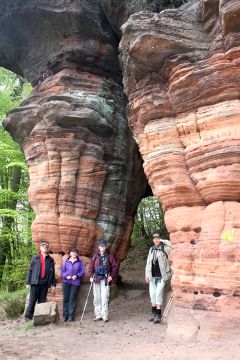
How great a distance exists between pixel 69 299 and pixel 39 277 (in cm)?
106

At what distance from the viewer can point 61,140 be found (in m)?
12.6

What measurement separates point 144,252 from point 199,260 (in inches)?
540

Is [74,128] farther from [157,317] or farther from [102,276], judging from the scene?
[157,317]

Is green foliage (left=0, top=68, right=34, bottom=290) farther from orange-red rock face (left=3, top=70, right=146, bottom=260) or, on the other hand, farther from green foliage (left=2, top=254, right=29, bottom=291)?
orange-red rock face (left=3, top=70, right=146, bottom=260)

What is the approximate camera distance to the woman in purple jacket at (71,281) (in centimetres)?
1088

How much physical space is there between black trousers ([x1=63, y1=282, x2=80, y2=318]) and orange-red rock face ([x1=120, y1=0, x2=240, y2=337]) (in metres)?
3.51

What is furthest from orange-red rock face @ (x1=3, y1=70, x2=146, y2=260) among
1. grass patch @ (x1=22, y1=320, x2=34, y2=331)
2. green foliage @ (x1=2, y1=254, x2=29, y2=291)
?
green foliage @ (x1=2, y1=254, x2=29, y2=291)

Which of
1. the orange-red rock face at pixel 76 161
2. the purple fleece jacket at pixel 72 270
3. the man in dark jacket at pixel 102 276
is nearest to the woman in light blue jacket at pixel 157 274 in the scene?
the man in dark jacket at pixel 102 276

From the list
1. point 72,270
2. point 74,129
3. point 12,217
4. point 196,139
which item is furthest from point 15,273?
point 196,139

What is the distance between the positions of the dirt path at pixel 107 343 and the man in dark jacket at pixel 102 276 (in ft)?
1.67

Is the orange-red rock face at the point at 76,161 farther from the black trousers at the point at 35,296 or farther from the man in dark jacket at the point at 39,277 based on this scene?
the black trousers at the point at 35,296

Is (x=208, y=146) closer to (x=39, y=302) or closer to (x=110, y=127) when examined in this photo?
(x=110, y=127)

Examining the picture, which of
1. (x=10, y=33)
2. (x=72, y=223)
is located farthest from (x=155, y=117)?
(x=10, y=33)

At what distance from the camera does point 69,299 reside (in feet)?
36.4
